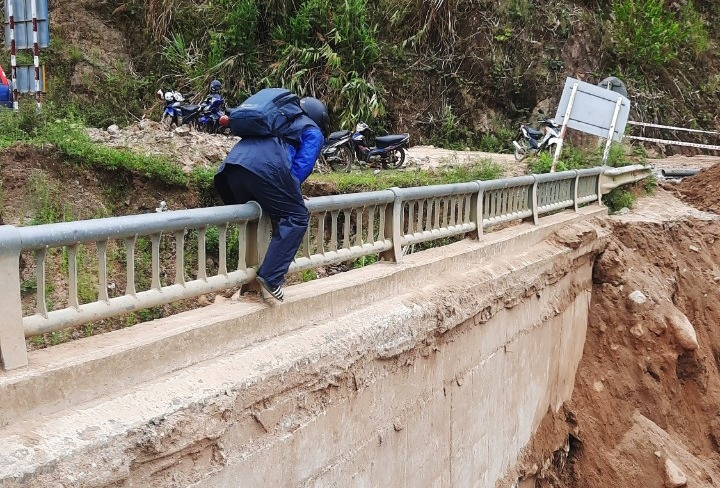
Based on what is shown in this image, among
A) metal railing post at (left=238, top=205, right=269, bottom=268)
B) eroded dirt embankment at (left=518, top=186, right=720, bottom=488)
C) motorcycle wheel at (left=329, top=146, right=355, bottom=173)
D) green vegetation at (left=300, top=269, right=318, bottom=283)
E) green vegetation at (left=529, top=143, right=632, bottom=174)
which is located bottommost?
eroded dirt embankment at (left=518, top=186, right=720, bottom=488)

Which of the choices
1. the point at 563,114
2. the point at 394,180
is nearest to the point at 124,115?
the point at 394,180

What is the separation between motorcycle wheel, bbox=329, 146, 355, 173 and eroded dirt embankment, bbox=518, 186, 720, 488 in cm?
419

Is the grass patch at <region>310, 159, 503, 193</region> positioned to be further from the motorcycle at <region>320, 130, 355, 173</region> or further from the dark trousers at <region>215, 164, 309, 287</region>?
the dark trousers at <region>215, 164, 309, 287</region>

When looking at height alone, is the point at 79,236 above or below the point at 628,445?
above

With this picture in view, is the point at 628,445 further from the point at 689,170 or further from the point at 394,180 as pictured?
the point at 689,170

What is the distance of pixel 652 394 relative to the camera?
9047mm

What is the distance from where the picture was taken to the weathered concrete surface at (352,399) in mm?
2783

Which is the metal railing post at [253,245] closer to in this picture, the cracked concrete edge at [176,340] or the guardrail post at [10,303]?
the cracked concrete edge at [176,340]

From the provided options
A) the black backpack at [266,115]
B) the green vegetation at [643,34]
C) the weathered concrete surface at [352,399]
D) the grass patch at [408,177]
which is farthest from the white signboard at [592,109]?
the black backpack at [266,115]

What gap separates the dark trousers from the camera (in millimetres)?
3912

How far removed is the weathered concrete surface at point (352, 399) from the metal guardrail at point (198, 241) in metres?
0.20

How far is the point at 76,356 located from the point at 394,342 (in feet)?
7.39

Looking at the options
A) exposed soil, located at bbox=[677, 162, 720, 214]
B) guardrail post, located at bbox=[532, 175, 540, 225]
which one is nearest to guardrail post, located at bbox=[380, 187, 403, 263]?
guardrail post, located at bbox=[532, 175, 540, 225]

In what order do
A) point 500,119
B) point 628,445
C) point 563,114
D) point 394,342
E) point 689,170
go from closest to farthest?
point 394,342
point 628,445
point 563,114
point 689,170
point 500,119
